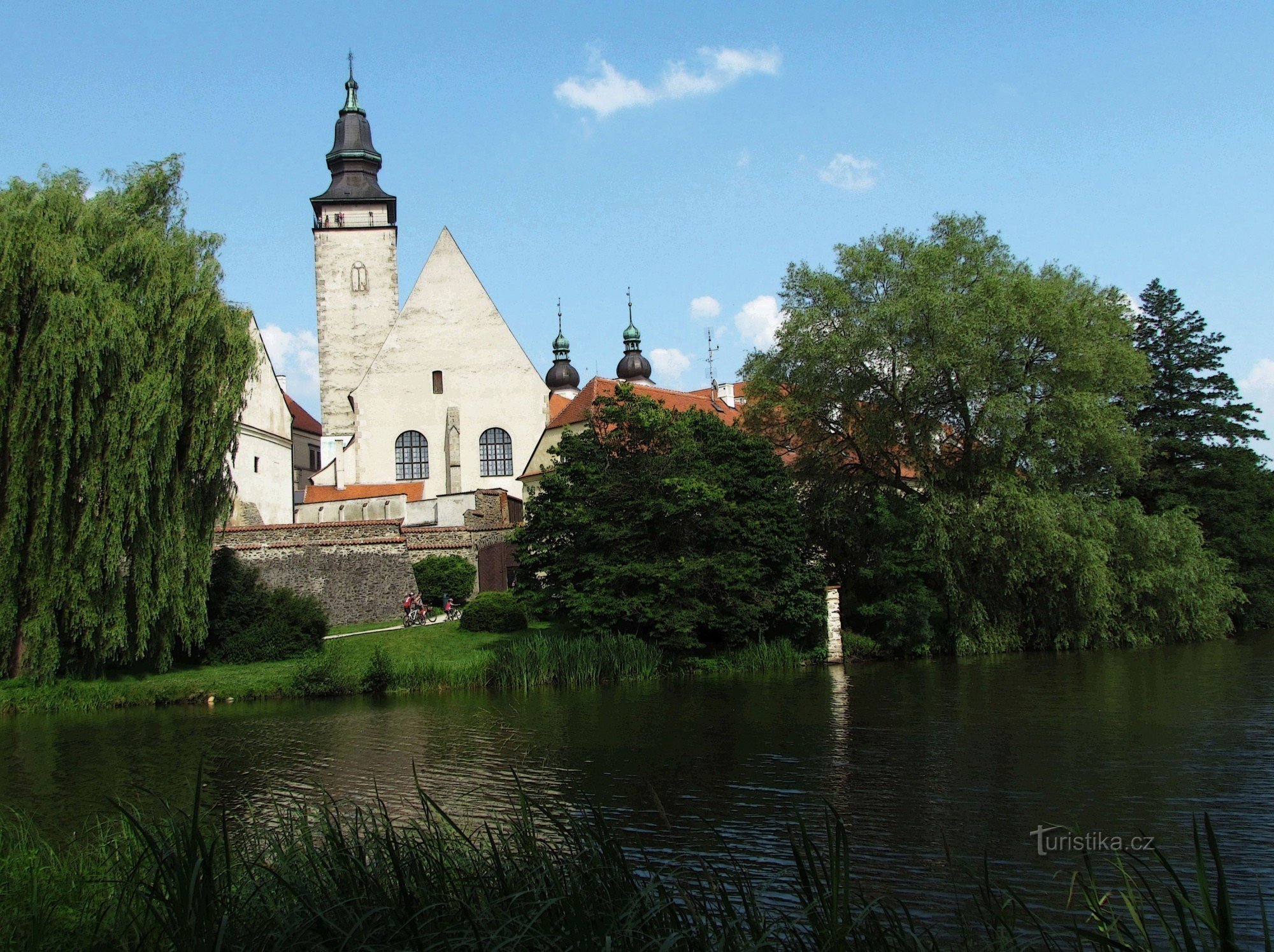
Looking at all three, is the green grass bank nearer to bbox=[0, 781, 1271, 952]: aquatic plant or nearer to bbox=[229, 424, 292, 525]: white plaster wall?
bbox=[229, 424, 292, 525]: white plaster wall

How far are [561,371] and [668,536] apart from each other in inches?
1499

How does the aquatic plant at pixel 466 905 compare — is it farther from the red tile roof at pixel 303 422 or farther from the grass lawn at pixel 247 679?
the red tile roof at pixel 303 422

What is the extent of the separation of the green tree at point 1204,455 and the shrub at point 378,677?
21806 mm

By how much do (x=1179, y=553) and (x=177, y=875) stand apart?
2682cm

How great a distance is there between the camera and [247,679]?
2205 cm

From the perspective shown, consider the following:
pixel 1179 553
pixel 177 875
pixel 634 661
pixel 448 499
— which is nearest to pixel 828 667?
pixel 634 661

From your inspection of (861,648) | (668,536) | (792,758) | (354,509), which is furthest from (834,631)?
(354,509)

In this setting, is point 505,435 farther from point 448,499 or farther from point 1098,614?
point 1098,614

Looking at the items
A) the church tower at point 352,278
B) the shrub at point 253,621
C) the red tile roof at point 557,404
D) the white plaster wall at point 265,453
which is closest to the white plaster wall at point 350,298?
the church tower at point 352,278

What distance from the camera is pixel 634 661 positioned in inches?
906

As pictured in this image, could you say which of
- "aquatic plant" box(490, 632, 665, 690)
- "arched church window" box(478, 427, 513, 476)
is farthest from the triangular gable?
"aquatic plant" box(490, 632, 665, 690)

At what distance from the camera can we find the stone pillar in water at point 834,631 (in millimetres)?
25359

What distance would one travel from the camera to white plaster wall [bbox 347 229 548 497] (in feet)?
143

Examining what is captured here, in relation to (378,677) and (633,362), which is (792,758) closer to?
(378,677)
